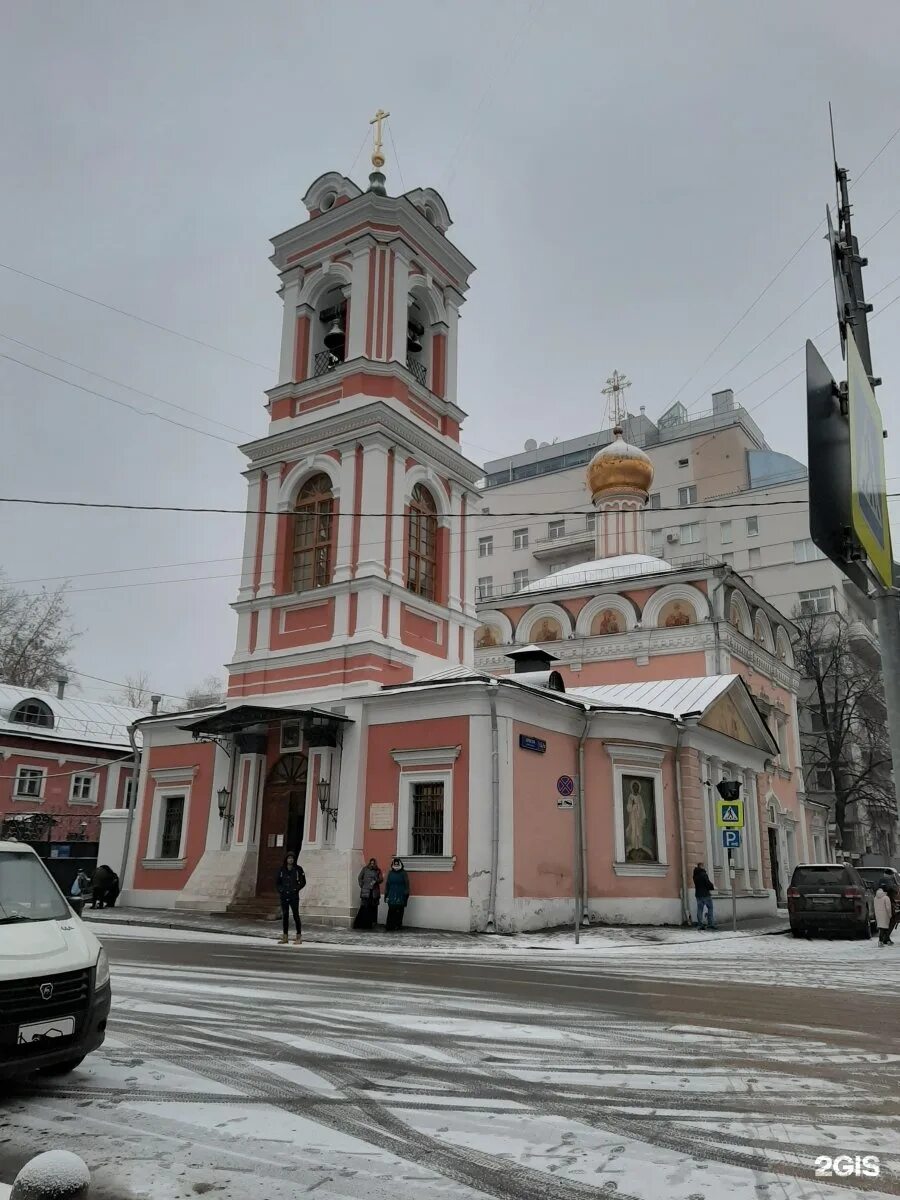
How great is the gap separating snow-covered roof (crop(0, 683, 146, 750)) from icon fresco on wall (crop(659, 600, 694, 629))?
2140cm

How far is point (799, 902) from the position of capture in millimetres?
19375

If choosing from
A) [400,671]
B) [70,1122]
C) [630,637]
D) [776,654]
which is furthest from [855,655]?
[70,1122]

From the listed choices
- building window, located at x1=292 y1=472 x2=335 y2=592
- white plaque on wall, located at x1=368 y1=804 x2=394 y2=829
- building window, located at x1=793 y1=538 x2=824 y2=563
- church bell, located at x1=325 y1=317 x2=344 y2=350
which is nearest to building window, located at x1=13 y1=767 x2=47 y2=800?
building window, located at x1=292 y1=472 x2=335 y2=592

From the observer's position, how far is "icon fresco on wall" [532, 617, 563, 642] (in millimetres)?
34406

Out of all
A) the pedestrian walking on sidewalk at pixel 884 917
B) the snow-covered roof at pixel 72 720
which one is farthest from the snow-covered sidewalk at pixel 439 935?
the snow-covered roof at pixel 72 720

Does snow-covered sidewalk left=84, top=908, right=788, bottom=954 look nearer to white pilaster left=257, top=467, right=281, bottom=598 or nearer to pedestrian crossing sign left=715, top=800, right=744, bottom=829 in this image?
pedestrian crossing sign left=715, top=800, right=744, bottom=829

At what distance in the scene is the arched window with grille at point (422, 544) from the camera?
22562 mm

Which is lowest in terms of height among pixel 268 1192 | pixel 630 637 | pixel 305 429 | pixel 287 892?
pixel 268 1192

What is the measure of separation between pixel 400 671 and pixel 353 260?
1061 cm

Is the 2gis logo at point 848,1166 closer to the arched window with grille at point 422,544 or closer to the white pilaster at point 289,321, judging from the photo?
the arched window with grille at point 422,544

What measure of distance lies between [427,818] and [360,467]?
8.38 meters

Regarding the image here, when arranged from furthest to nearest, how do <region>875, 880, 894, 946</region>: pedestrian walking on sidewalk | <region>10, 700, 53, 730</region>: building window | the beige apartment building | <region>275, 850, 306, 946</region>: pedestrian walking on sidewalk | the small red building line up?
the beige apartment building < <region>10, 700, 53, 730</region>: building window < the small red building < <region>875, 880, 894, 946</region>: pedestrian walking on sidewalk < <region>275, 850, 306, 946</region>: pedestrian walking on sidewalk

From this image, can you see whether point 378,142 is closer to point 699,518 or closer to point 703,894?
point 703,894

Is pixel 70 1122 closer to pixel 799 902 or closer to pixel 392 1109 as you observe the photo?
pixel 392 1109
